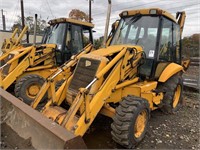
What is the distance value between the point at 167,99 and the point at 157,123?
613 millimetres

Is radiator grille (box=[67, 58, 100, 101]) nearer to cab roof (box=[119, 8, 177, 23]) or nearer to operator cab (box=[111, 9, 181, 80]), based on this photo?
operator cab (box=[111, 9, 181, 80])

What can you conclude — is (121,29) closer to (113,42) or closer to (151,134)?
(113,42)

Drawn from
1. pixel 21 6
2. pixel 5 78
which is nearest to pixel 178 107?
pixel 5 78

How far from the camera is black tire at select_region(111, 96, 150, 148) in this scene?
3432 millimetres

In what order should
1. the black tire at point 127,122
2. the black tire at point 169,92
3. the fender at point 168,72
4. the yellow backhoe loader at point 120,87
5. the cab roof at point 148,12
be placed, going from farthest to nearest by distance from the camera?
the black tire at point 169,92 → the fender at point 168,72 → the cab roof at point 148,12 → the black tire at point 127,122 → the yellow backhoe loader at point 120,87

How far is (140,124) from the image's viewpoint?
3.85m

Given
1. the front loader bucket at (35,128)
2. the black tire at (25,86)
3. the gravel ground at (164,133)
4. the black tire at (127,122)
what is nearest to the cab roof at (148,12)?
the black tire at (127,122)

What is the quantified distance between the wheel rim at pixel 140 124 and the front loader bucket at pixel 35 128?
1364 millimetres

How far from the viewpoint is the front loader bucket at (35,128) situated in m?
2.56

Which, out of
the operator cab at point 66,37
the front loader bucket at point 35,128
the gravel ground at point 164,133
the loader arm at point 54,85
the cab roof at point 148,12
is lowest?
the gravel ground at point 164,133

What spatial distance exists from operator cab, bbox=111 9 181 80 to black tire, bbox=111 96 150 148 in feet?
4.42

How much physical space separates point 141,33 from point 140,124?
6.71 ft

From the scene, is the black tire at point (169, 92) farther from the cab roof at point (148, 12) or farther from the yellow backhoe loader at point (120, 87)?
the cab roof at point (148, 12)

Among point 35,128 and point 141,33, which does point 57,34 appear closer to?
point 141,33
